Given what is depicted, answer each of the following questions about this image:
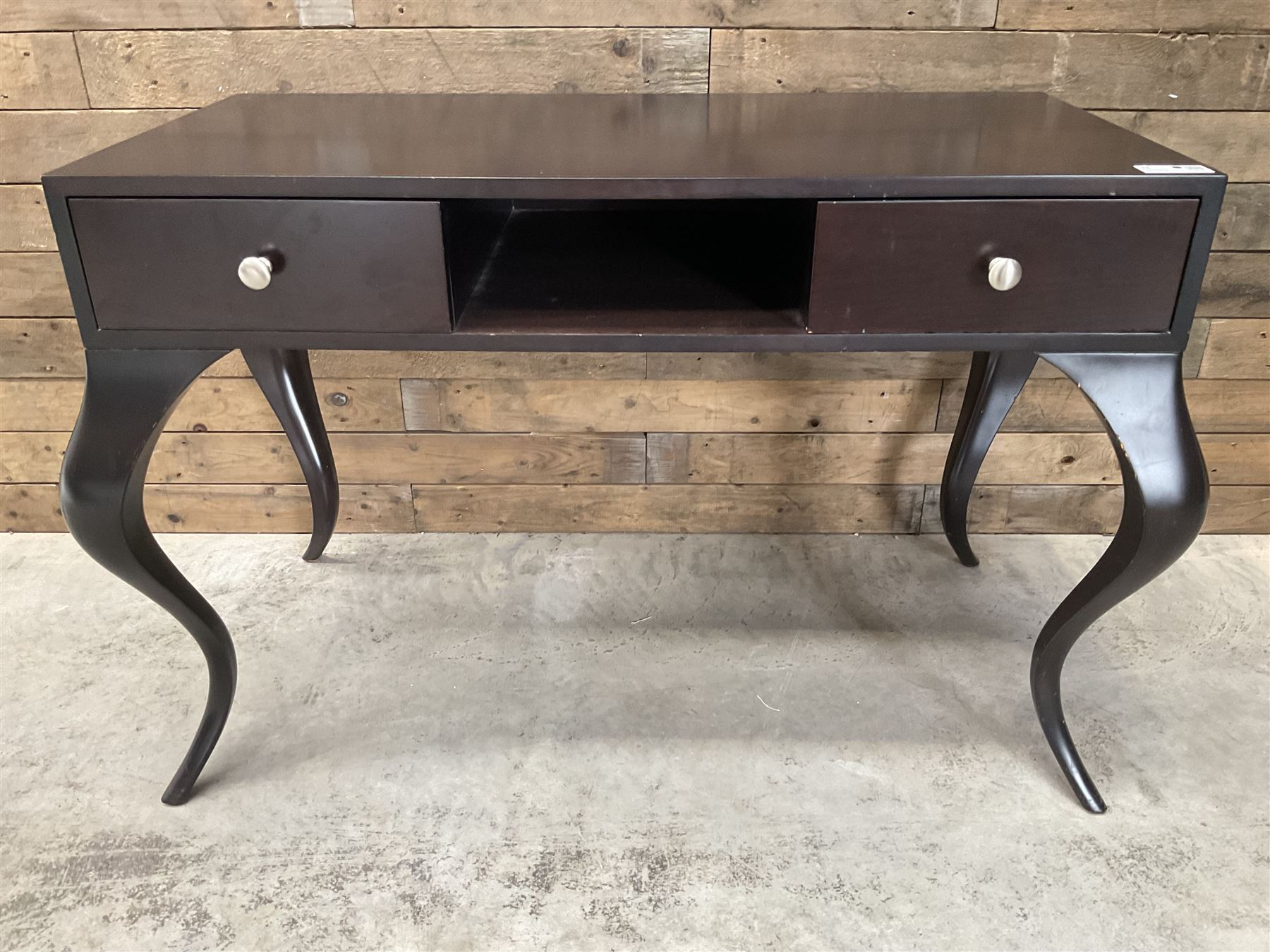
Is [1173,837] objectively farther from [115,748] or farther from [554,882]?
[115,748]

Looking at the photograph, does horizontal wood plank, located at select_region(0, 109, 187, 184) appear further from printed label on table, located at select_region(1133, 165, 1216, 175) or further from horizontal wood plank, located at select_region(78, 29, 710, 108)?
printed label on table, located at select_region(1133, 165, 1216, 175)

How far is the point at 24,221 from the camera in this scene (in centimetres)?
152

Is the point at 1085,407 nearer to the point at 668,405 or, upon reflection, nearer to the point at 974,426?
the point at 974,426

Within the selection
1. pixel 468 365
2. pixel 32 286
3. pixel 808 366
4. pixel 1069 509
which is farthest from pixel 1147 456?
pixel 32 286

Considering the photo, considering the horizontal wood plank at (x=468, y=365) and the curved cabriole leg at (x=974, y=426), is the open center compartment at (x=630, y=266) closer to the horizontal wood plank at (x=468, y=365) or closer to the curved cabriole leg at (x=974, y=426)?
the horizontal wood plank at (x=468, y=365)

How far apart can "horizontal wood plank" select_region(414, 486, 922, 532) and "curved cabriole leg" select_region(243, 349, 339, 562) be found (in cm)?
18

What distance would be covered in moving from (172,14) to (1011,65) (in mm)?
1224

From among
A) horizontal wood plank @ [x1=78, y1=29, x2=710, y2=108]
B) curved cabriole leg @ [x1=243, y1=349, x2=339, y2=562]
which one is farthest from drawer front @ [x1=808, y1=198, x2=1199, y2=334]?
curved cabriole leg @ [x1=243, y1=349, x2=339, y2=562]

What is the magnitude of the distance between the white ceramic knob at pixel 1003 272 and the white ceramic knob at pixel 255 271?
0.70m

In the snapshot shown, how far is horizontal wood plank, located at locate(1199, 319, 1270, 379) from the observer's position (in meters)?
1.58

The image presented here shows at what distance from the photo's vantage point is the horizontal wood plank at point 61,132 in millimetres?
1441

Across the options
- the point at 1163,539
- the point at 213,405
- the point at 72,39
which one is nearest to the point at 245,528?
the point at 213,405

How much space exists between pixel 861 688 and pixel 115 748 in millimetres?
1042

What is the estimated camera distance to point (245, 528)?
1794 mm
